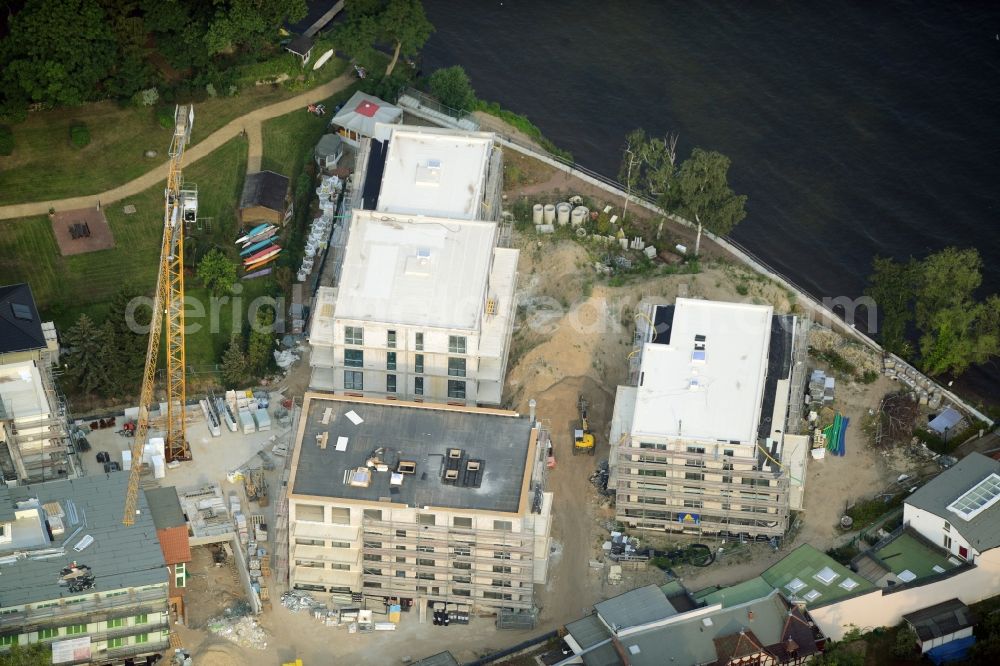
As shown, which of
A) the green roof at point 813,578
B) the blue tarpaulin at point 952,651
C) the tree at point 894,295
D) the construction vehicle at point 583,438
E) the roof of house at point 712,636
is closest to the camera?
the roof of house at point 712,636

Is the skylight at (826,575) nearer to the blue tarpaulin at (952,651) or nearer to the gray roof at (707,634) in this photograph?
the gray roof at (707,634)

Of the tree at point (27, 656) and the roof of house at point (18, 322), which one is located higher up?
the roof of house at point (18, 322)

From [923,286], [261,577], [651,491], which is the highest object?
[923,286]

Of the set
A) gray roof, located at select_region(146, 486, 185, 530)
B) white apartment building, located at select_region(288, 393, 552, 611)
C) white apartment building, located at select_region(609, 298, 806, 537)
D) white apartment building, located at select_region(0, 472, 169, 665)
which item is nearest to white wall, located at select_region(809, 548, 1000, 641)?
white apartment building, located at select_region(609, 298, 806, 537)

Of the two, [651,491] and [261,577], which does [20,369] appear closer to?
[261,577]

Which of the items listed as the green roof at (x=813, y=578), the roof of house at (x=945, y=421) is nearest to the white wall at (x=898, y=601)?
the green roof at (x=813, y=578)

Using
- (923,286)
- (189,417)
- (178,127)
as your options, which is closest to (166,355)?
(189,417)
